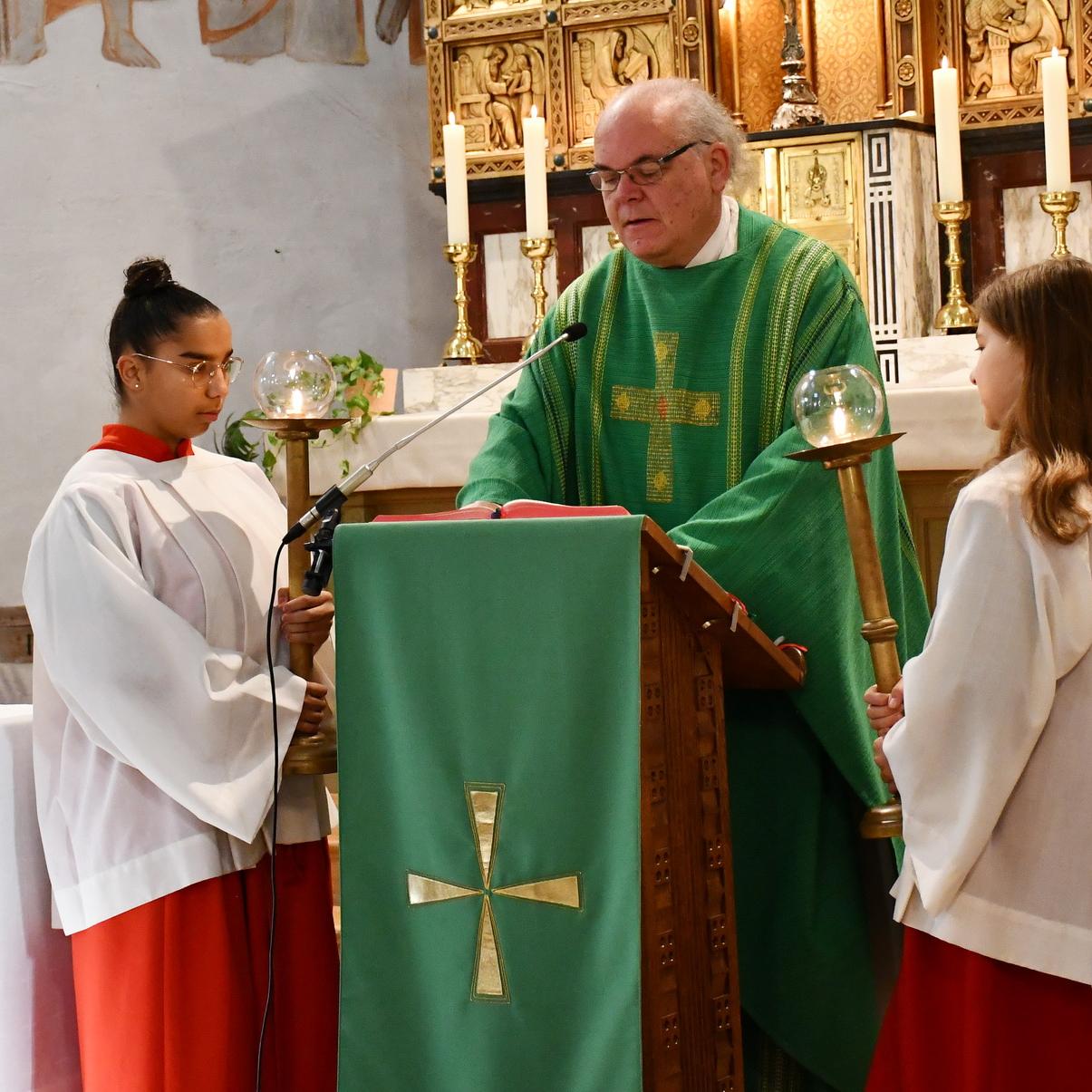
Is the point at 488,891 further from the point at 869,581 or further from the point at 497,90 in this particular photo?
the point at 497,90

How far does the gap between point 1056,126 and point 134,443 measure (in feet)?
9.03

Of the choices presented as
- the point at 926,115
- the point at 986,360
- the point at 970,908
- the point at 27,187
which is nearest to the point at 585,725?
the point at 970,908

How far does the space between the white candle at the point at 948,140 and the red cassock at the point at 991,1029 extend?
2725 millimetres

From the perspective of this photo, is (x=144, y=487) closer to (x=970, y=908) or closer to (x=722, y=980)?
(x=722, y=980)

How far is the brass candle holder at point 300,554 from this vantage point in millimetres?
2744

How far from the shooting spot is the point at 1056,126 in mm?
4355

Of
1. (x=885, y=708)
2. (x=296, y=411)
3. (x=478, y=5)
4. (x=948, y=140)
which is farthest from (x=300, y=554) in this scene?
(x=478, y=5)

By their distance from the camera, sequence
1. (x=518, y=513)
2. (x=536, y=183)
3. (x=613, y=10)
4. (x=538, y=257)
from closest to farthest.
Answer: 1. (x=518, y=513)
2. (x=536, y=183)
3. (x=538, y=257)
4. (x=613, y=10)

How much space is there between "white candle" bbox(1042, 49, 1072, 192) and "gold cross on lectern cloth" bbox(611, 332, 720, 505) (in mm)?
1700

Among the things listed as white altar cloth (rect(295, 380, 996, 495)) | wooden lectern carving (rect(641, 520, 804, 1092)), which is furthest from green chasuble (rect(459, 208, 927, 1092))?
white altar cloth (rect(295, 380, 996, 495))

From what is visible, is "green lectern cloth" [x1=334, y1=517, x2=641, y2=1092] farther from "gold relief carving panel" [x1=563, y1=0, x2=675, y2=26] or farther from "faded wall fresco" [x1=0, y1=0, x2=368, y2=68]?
"faded wall fresco" [x1=0, y1=0, x2=368, y2=68]

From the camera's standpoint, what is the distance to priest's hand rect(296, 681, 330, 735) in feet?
9.39

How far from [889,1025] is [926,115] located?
348 cm

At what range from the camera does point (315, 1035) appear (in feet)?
9.59
